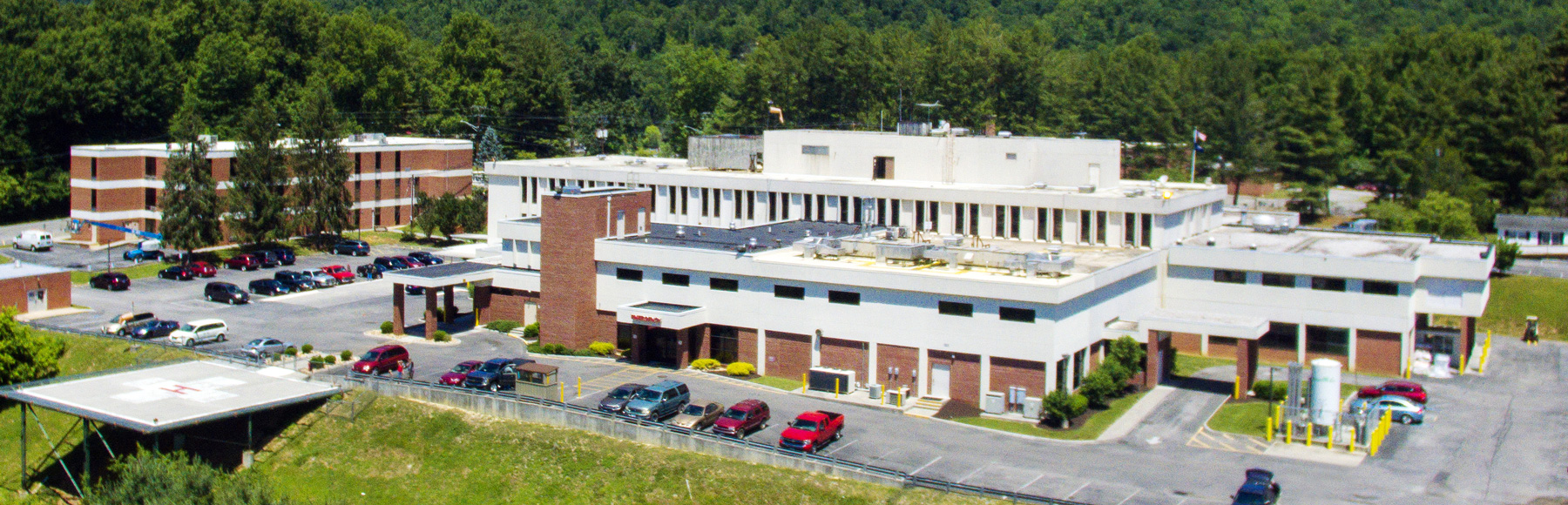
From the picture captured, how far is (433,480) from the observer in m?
50.6

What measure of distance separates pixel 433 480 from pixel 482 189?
2624 inches

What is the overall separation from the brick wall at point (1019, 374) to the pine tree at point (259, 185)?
190 feet

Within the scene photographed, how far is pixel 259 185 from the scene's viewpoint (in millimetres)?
93688

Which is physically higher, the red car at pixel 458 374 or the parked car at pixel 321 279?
the parked car at pixel 321 279

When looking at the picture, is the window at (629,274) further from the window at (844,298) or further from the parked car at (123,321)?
the parked car at (123,321)

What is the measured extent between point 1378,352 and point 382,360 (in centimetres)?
4652

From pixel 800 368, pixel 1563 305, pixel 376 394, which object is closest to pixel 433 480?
pixel 376 394

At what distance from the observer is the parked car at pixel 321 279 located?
276 feet

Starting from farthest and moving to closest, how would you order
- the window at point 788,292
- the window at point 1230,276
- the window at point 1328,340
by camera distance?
1. the window at point 1230,276
2. the window at point 1328,340
3. the window at point 788,292

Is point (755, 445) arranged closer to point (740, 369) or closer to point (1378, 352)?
point (740, 369)

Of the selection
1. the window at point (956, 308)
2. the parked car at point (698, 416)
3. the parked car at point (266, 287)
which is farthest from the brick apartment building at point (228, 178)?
the window at point (956, 308)

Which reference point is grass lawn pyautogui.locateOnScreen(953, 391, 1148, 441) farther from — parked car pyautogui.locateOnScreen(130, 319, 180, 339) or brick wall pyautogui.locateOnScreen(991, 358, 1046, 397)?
parked car pyautogui.locateOnScreen(130, 319, 180, 339)

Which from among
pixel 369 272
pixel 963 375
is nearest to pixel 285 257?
pixel 369 272

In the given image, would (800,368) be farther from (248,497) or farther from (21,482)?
(21,482)
